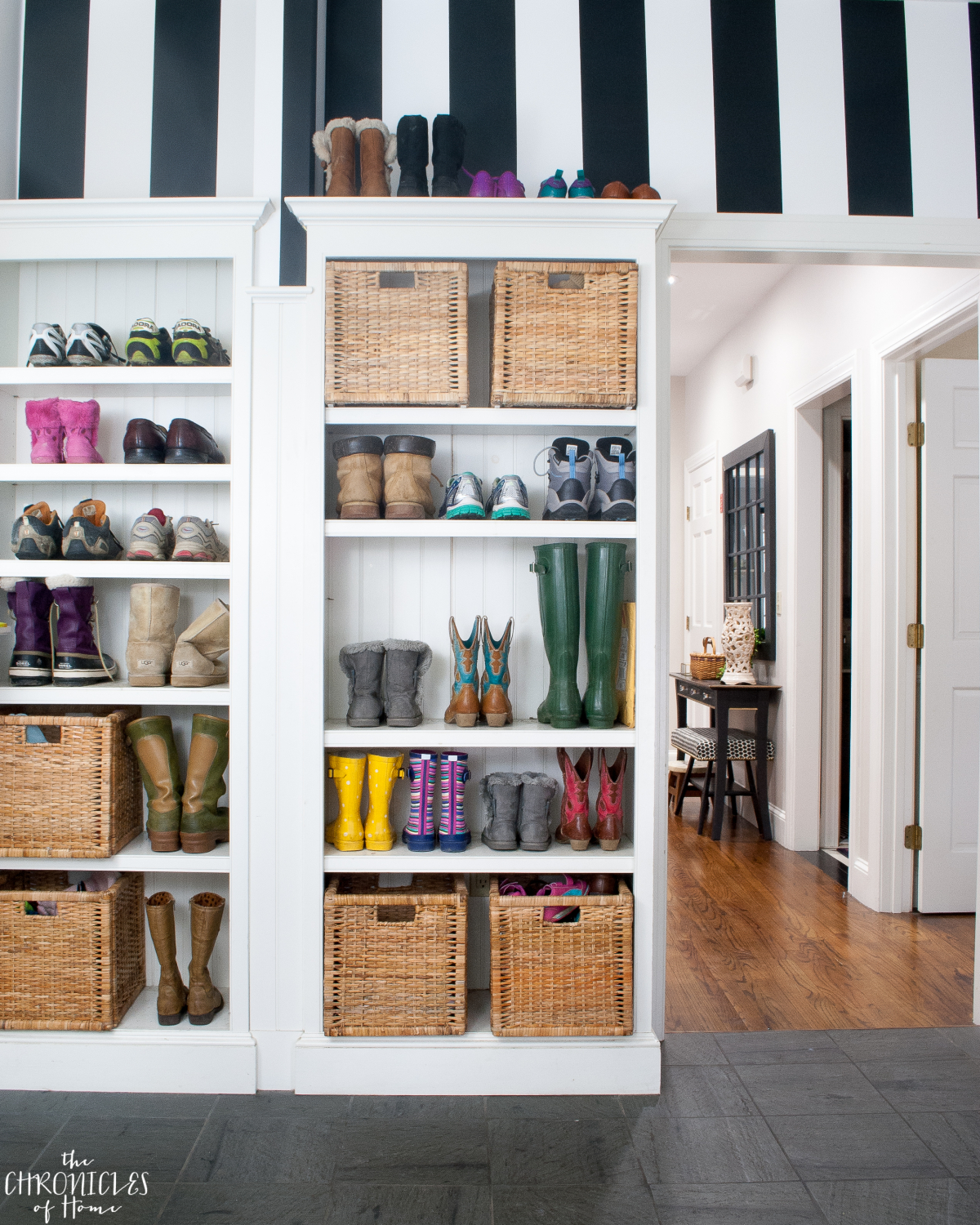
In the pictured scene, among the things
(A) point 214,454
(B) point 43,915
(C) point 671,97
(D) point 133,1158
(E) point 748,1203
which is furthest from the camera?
(C) point 671,97

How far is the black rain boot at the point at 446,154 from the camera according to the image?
6.48 feet

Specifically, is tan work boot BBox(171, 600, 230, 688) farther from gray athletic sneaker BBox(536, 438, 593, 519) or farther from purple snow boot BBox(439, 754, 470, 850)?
gray athletic sneaker BBox(536, 438, 593, 519)

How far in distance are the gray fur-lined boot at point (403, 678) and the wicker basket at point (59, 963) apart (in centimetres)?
80

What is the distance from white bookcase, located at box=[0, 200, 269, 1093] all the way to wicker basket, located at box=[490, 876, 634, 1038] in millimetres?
625

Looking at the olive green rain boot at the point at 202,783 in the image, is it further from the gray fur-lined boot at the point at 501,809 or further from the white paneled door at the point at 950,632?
the white paneled door at the point at 950,632

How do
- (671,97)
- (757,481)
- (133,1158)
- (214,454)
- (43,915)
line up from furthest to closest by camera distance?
(757,481) → (671,97) → (214,454) → (43,915) → (133,1158)

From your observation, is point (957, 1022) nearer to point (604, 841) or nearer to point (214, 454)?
point (604, 841)

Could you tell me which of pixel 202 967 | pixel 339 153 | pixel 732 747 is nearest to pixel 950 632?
pixel 732 747

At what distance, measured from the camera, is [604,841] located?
1.95 meters

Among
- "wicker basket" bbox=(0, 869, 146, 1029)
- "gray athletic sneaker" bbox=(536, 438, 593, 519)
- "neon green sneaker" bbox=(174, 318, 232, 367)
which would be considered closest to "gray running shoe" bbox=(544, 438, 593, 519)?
"gray athletic sneaker" bbox=(536, 438, 593, 519)

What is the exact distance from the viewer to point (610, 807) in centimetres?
195

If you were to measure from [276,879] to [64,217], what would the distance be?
1.71 metres

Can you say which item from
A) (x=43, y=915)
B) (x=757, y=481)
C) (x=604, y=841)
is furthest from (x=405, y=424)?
(x=757, y=481)

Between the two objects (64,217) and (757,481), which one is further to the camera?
(757,481)
